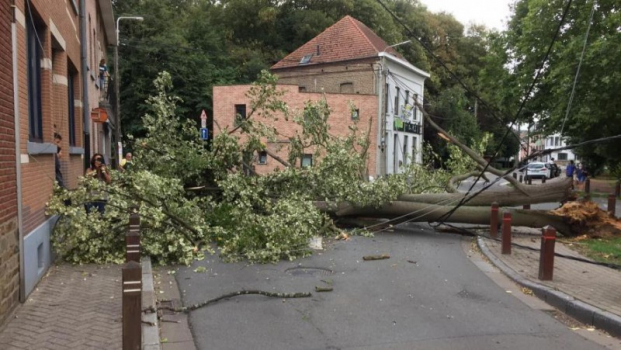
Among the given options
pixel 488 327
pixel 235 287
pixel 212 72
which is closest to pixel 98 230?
pixel 235 287

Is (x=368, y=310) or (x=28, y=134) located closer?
(x=368, y=310)

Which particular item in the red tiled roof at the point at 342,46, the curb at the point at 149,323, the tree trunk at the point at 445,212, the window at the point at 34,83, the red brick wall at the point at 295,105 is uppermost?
the red tiled roof at the point at 342,46

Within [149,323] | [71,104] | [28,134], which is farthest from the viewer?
[71,104]

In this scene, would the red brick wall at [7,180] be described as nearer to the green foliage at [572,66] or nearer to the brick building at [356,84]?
the green foliage at [572,66]

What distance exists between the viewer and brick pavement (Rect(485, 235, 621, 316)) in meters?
6.38

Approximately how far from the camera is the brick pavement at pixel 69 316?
4582 mm

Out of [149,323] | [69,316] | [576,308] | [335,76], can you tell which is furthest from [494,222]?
[335,76]

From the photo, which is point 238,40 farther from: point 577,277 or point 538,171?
point 577,277

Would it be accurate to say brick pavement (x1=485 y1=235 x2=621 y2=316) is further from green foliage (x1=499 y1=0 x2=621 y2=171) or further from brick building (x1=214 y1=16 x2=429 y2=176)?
brick building (x1=214 y1=16 x2=429 y2=176)

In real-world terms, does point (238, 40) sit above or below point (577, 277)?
above

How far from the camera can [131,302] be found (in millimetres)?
3742

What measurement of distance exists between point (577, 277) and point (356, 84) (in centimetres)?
2655

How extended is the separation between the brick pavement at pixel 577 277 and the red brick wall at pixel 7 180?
6461 mm

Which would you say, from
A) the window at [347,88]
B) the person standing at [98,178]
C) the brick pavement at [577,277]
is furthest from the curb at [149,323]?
the window at [347,88]
